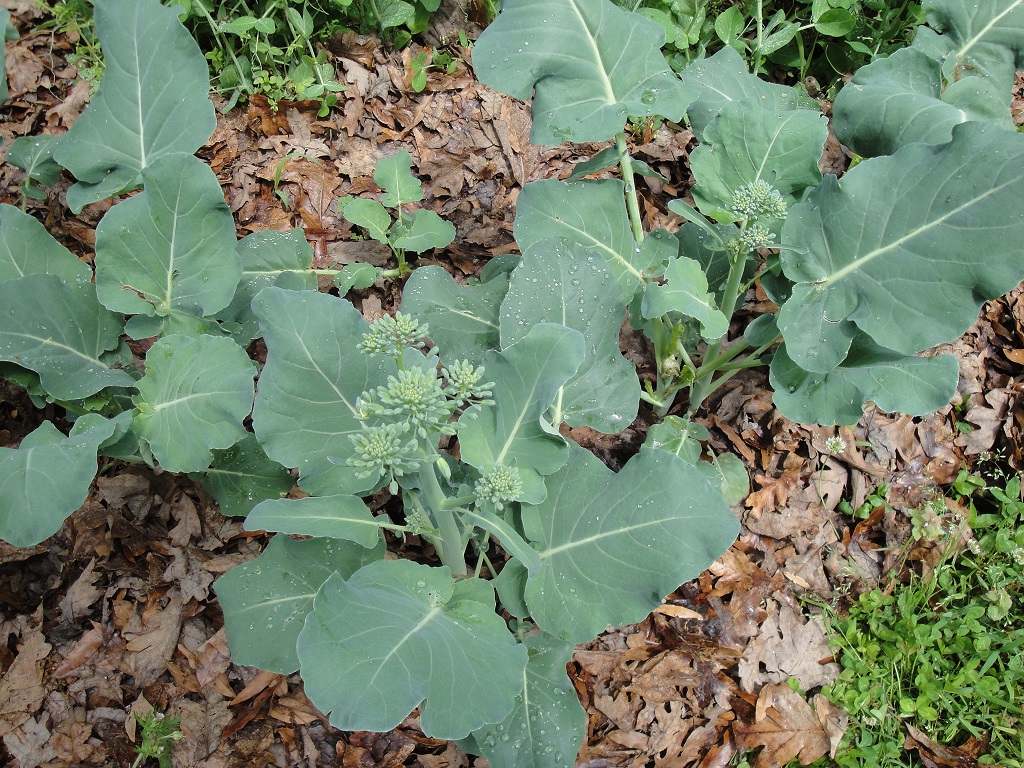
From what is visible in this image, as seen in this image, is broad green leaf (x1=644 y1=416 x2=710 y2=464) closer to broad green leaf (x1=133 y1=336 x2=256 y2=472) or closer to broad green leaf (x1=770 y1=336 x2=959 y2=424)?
broad green leaf (x1=770 y1=336 x2=959 y2=424)

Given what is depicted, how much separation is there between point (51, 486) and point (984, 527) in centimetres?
328

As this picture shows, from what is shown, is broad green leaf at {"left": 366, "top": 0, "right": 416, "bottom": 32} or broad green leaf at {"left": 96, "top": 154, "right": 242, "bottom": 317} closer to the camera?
broad green leaf at {"left": 96, "top": 154, "right": 242, "bottom": 317}

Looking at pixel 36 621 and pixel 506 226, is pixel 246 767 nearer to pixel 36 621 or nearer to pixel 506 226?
pixel 36 621

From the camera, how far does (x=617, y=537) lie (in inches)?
76.9

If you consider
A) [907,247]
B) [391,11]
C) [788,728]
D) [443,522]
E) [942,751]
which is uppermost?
[391,11]

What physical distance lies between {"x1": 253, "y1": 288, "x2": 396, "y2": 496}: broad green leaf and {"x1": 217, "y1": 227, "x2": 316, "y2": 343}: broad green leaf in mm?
575

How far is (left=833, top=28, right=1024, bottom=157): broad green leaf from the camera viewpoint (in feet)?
A: 7.40

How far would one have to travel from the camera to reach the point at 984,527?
280cm

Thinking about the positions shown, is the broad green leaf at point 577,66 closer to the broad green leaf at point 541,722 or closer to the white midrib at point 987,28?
the white midrib at point 987,28

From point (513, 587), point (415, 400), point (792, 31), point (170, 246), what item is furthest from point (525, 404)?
point (792, 31)

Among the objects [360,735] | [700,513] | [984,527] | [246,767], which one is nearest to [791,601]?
[984,527]

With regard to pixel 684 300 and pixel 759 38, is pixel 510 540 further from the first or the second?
pixel 759 38

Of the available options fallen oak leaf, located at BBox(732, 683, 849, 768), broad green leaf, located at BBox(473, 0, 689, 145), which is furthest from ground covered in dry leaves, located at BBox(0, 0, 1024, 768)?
broad green leaf, located at BBox(473, 0, 689, 145)

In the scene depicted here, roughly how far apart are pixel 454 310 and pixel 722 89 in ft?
4.13
